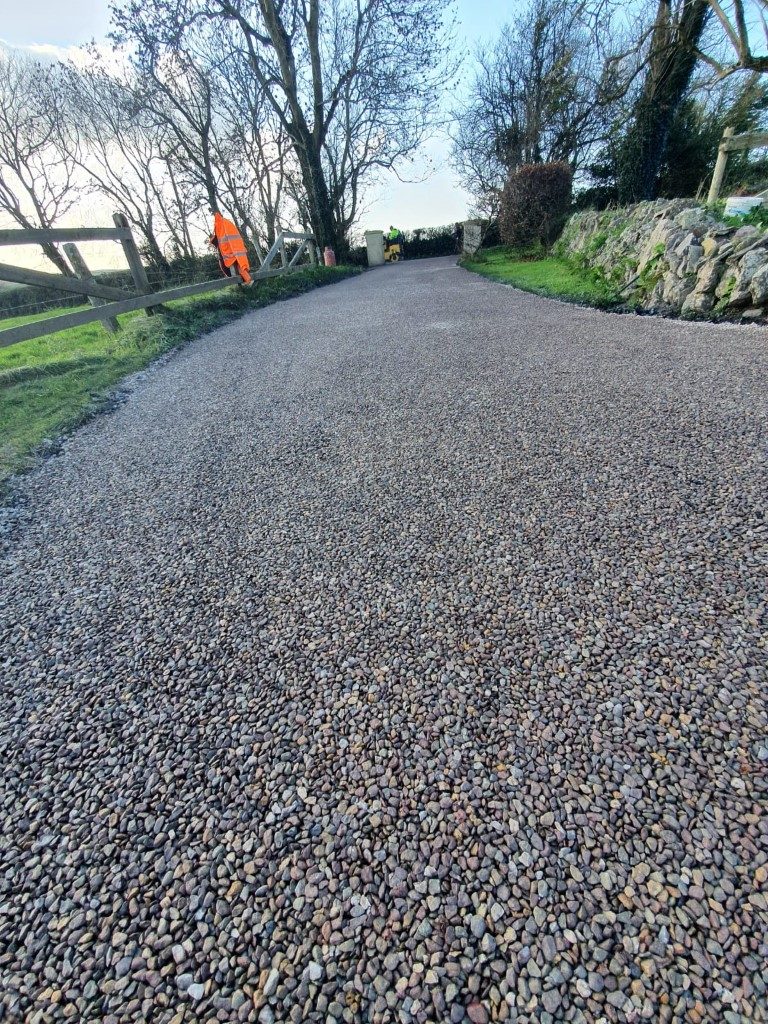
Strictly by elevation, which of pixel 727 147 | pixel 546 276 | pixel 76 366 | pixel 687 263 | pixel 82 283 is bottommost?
pixel 546 276

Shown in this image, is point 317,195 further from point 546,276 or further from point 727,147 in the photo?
point 727,147

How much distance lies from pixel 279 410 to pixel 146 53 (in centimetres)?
1754

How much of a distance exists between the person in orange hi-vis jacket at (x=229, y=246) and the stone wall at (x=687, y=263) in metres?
7.65

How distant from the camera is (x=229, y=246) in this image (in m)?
10.6

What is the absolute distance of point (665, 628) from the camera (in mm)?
1809

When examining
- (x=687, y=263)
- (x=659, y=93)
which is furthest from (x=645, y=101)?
(x=687, y=263)

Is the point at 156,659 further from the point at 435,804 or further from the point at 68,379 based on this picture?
the point at 68,379

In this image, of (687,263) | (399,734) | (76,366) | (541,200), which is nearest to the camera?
(399,734)

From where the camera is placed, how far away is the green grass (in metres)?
7.19

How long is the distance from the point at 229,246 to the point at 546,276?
701cm

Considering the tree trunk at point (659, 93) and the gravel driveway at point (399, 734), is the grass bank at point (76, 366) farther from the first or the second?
the tree trunk at point (659, 93)

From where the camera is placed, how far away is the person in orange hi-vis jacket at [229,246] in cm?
1055

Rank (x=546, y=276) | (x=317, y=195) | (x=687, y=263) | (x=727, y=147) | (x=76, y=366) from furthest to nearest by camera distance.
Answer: (x=317, y=195) < (x=546, y=276) < (x=727, y=147) < (x=76, y=366) < (x=687, y=263)

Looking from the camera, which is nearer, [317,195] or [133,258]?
[133,258]
